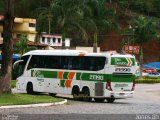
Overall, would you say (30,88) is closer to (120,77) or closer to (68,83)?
(68,83)

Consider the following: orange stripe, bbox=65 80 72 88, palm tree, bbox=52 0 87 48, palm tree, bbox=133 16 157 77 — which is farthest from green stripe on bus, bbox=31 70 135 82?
palm tree, bbox=133 16 157 77

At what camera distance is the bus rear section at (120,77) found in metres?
29.6

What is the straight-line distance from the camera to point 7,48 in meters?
25.9

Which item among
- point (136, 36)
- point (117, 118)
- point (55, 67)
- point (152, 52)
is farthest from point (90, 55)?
point (152, 52)

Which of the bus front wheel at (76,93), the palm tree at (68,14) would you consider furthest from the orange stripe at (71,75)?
the palm tree at (68,14)

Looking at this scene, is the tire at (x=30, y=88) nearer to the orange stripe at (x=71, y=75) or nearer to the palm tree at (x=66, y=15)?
the orange stripe at (x=71, y=75)

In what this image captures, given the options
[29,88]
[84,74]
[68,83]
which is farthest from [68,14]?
[84,74]

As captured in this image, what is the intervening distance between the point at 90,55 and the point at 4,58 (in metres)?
6.11

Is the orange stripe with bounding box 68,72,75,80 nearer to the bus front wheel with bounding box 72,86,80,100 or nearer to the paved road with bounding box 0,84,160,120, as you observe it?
the bus front wheel with bounding box 72,86,80,100

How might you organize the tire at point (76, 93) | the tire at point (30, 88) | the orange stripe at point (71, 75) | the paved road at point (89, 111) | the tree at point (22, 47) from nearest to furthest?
the paved road at point (89, 111)
the tire at point (76, 93)
the orange stripe at point (71, 75)
the tire at point (30, 88)
the tree at point (22, 47)

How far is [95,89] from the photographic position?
30.0 meters

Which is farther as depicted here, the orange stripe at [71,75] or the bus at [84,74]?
the orange stripe at [71,75]

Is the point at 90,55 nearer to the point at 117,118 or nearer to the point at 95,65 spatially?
the point at 95,65

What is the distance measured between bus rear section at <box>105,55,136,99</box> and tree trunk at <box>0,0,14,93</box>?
20.5 feet
